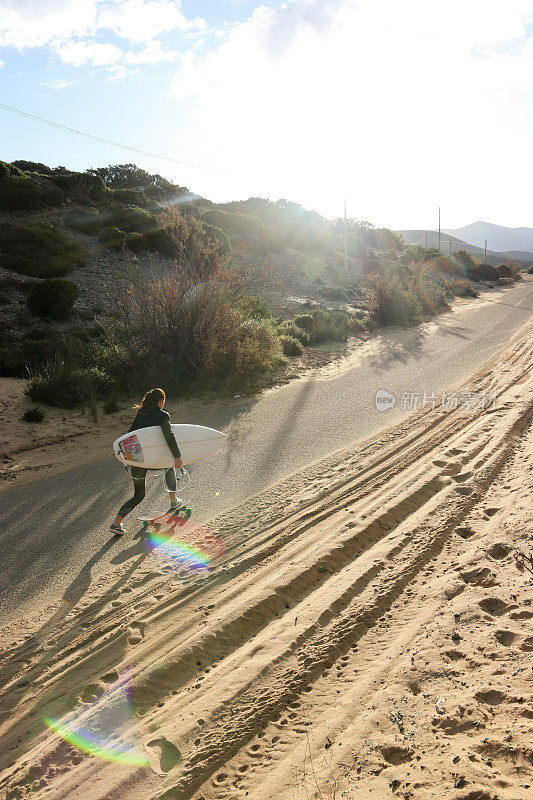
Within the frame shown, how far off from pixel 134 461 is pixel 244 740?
11.5 ft

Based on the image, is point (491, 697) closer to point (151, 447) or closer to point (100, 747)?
point (100, 747)

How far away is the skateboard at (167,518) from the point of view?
6.04 meters

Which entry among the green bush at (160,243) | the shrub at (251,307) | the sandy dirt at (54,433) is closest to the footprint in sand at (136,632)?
the sandy dirt at (54,433)

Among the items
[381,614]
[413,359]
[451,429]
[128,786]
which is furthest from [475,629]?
[413,359]

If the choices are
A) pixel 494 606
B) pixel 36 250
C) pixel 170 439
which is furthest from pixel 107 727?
pixel 36 250

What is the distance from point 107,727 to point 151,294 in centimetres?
1015

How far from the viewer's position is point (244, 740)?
2969mm

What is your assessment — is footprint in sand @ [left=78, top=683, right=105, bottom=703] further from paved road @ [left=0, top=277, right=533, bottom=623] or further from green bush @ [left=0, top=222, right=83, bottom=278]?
green bush @ [left=0, top=222, right=83, bottom=278]

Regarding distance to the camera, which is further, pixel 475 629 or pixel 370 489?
pixel 370 489

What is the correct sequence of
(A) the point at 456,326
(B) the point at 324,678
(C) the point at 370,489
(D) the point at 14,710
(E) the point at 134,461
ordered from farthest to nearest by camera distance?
(A) the point at 456,326 < (C) the point at 370,489 < (E) the point at 134,461 < (D) the point at 14,710 < (B) the point at 324,678

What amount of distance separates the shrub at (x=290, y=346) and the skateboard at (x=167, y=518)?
9.54 metres

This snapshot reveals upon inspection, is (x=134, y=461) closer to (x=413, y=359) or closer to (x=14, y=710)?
(x=14, y=710)

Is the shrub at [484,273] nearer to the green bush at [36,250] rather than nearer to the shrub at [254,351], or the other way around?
the green bush at [36,250]

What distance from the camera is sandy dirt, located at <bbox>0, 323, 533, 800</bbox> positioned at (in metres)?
2.68
